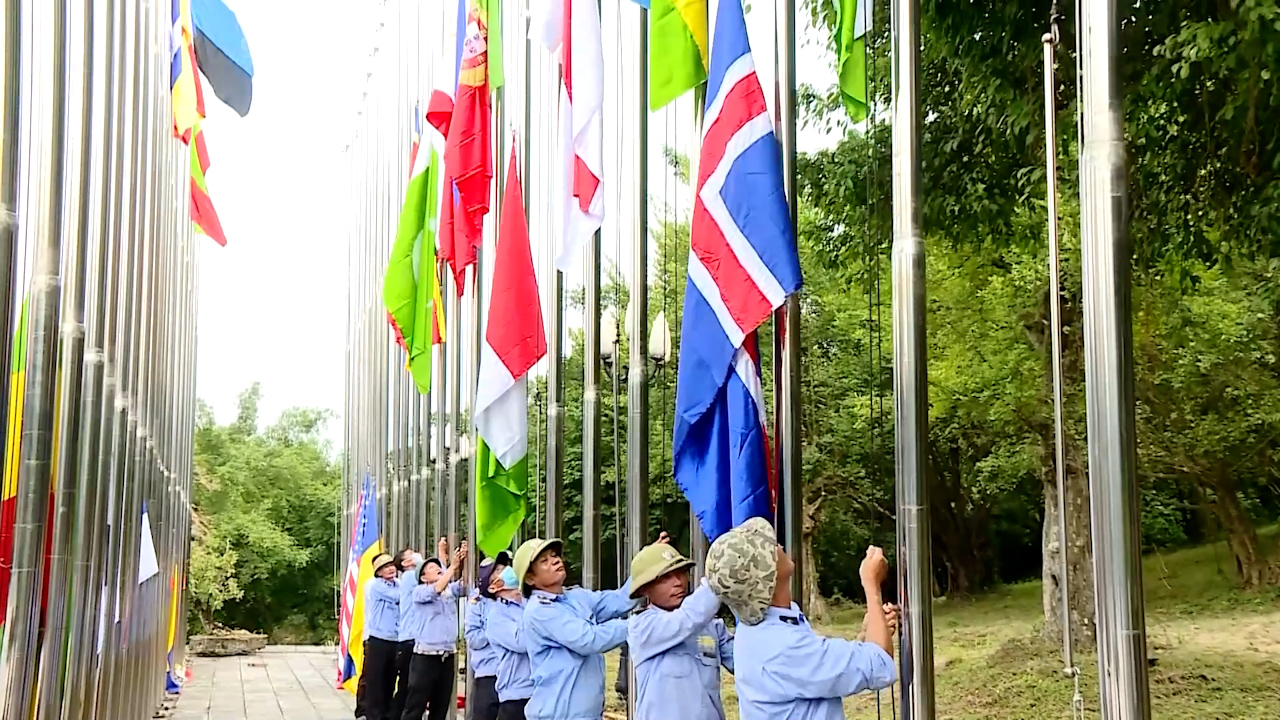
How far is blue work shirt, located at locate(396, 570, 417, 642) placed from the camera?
1097cm

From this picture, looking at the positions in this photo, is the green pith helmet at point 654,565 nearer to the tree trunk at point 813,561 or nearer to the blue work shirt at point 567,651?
the blue work shirt at point 567,651

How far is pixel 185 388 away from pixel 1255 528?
49.4ft

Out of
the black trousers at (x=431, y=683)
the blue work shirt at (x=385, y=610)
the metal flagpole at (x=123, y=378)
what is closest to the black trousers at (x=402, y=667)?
the blue work shirt at (x=385, y=610)

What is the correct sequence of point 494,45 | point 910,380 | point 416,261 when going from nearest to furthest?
point 910,380 → point 494,45 → point 416,261

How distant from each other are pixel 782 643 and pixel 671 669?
121 cm

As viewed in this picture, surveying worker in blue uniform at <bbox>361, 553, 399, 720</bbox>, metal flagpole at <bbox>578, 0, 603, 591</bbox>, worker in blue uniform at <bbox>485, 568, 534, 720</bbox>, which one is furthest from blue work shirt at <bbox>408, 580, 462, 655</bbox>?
worker in blue uniform at <bbox>485, 568, 534, 720</bbox>

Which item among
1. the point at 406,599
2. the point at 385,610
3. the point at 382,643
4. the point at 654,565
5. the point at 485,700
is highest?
the point at 654,565

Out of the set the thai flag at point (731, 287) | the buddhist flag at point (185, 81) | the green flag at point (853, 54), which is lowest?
the thai flag at point (731, 287)

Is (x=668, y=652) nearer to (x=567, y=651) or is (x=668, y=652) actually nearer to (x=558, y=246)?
(x=567, y=651)

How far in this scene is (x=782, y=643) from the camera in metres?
3.85

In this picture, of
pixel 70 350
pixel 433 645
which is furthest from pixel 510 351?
pixel 433 645

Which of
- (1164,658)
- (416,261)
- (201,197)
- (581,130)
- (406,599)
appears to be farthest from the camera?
(201,197)

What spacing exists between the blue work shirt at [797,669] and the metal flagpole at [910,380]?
0.68m

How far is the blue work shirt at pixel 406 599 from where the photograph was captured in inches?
432
